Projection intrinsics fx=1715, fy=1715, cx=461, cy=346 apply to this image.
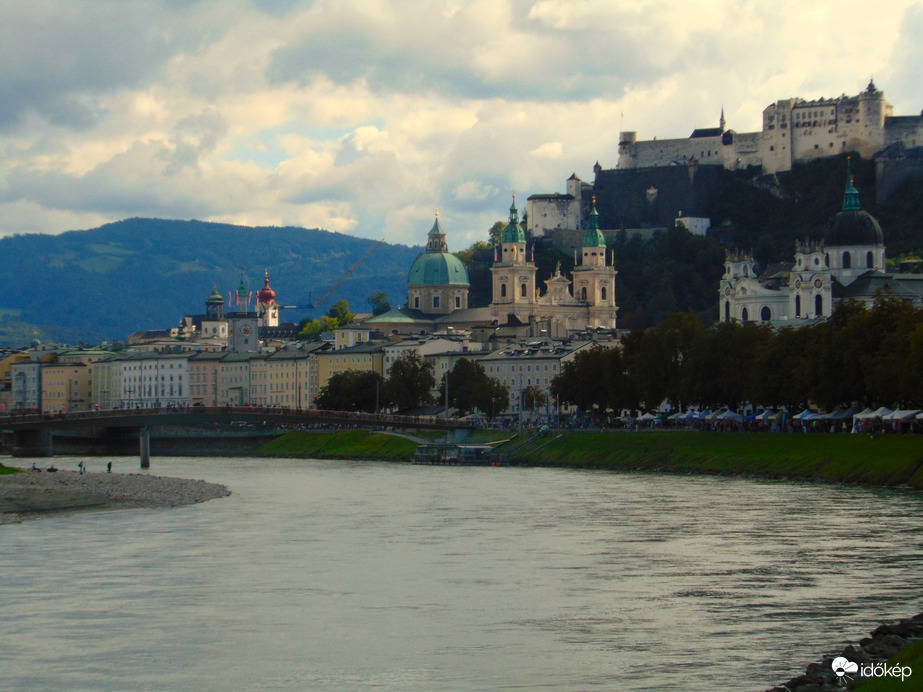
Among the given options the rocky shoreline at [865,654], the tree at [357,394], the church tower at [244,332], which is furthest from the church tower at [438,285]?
the rocky shoreline at [865,654]

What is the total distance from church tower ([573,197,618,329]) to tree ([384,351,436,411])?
152 ft

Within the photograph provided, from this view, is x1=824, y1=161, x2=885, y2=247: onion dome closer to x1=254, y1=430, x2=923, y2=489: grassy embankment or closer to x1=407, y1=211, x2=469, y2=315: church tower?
x1=254, y1=430, x2=923, y2=489: grassy embankment

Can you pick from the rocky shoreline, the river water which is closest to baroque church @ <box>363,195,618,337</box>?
the river water

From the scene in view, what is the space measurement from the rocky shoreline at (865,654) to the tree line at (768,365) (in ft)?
117

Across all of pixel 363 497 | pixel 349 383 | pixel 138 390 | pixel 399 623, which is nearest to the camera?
pixel 399 623

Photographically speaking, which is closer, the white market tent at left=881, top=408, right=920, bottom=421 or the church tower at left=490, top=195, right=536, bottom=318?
the white market tent at left=881, top=408, right=920, bottom=421

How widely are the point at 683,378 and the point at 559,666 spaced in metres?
60.3

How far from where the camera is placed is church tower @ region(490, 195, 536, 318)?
16888cm

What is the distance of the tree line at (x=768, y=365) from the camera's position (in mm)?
68688

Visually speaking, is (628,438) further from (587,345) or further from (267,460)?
(587,345)

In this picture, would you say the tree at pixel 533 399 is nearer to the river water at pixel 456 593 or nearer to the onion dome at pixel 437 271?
the onion dome at pixel 437 271

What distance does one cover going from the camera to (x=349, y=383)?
126938 millimetres

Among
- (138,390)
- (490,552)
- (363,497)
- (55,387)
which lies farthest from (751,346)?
(55,387)

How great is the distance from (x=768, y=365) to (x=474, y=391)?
135ft
